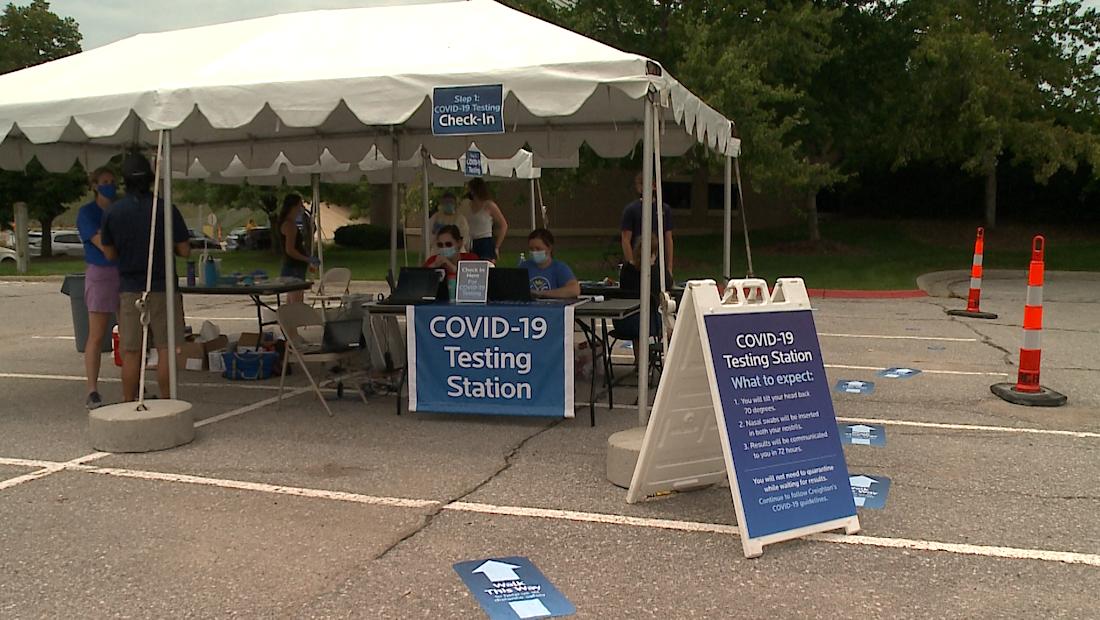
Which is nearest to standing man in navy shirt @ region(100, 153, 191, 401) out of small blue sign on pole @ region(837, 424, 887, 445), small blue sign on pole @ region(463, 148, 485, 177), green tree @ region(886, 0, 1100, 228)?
small blue sign on pole @ region(463, 148, 485, 177)

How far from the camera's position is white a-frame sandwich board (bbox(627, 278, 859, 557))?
426 cm

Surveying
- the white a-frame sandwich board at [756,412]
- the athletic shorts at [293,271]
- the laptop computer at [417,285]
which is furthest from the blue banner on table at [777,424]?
the athletic shorts at [293,271]

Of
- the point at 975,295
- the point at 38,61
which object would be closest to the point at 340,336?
the point at 975,295

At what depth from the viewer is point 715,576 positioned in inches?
155

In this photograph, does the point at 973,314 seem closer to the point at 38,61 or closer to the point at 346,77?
the point at 346,77

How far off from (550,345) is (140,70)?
3.92 meters

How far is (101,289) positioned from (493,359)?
125 inches

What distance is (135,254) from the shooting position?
660 centimetres

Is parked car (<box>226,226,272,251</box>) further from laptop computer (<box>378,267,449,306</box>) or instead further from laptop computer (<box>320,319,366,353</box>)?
laptop computer (<box>378,267,449,306</box>)

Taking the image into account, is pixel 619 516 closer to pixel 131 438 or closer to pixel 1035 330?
pixel 131 438

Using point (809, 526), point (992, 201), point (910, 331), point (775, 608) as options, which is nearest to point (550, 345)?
point (809, 526)

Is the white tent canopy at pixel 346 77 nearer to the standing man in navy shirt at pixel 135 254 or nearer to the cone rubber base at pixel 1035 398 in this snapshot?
the standing man in navy shirt at pixel 135 254

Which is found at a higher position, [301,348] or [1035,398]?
[301,348]

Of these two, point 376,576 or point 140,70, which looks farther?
point 140,70
